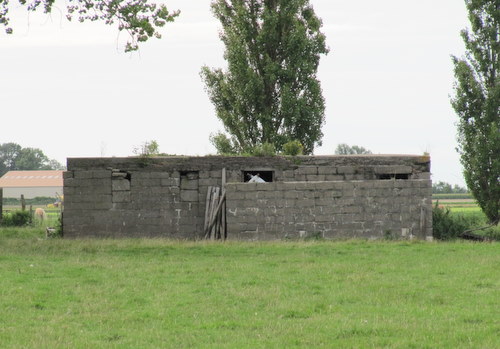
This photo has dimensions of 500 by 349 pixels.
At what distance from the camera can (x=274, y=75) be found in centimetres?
3366

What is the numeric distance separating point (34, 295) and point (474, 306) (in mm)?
6546

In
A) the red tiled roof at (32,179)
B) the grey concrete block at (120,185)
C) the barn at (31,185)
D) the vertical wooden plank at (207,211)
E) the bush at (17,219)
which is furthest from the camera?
the red tiled roof at (32,179)

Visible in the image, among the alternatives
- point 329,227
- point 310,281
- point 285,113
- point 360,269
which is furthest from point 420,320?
point 285,113

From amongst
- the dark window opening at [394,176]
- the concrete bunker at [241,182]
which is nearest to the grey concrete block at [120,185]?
the concrete bunker at [241,182]

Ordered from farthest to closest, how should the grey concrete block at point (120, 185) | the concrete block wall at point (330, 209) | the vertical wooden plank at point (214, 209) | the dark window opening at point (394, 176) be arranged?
the dark window opening at point (394, 176) < the grey concrete block at point (120, 185) < the vertical wooden plank at point (214, 209) < the concrete block wall at point (330, 209)

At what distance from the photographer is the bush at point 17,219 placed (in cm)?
3231

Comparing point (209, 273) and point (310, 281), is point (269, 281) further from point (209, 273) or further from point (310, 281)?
point (209, 273)

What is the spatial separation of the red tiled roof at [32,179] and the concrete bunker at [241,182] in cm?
7691

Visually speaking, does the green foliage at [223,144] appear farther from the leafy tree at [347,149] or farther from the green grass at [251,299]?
the leafy tree at [347,149]

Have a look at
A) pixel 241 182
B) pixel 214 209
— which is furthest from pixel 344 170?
pixel 214 209

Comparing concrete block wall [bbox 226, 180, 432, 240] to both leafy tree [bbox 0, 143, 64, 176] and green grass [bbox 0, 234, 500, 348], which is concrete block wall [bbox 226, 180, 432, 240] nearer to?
green grass [bbox 0, 234, 500, 348]

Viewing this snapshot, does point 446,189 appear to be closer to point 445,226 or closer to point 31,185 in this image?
point 31,185

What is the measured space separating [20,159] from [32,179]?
22116 millimetres

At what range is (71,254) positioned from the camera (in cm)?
1902
